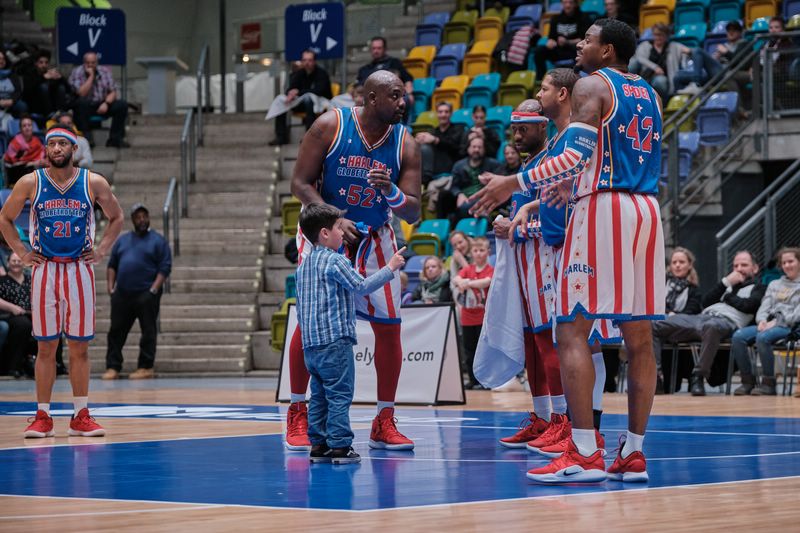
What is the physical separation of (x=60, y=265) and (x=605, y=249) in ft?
13.6

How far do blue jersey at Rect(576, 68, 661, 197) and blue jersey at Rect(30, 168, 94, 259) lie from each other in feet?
12.8

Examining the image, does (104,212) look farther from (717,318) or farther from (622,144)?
(717,318)

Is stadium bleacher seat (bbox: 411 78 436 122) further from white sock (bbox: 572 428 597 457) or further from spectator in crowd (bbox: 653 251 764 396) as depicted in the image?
white sock (bbox: 572 428 597 457)

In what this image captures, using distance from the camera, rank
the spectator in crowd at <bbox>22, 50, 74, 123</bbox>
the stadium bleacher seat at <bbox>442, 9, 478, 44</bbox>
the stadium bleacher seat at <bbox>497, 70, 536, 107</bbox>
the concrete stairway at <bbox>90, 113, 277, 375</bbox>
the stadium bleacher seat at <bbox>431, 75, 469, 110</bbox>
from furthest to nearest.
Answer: the stadium bleacher seat at <bbox>442, 9, 478, 44</bbox>
the spectator in crowd at <bbox>22, 50, 74, 123</bbox>
the stadium bleacher seat at <bbox>431, 75, 469, 110</bbox>
the stadium bleacher seat at <bbox>497, 70, 536, 107</bbox>
the concrete stairway at <bbox>90, 113, 277, 375</bbox>

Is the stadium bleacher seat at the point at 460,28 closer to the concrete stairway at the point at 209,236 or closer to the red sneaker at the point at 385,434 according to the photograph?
the concrete stairway at the point at 209,236

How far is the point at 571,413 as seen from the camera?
5910mm

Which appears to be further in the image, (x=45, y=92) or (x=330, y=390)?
(x=45, y=92)

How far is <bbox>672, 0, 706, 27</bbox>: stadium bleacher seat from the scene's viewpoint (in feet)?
61.8

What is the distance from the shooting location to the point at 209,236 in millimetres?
19641

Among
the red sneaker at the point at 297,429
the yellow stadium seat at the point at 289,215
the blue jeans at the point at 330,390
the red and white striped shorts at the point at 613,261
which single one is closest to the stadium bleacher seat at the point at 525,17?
the yellow stadium seat at the point at 289,215

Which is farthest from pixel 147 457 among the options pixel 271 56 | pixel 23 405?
pixel 271 56

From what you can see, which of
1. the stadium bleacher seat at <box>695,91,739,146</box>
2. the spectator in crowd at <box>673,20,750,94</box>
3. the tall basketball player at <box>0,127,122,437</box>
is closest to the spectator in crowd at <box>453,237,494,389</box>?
the stadium bleacher seat at <box>695,91,739,146</box>

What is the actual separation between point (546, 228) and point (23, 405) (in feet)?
20.4

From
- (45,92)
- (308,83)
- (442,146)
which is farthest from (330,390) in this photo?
(45,92)
